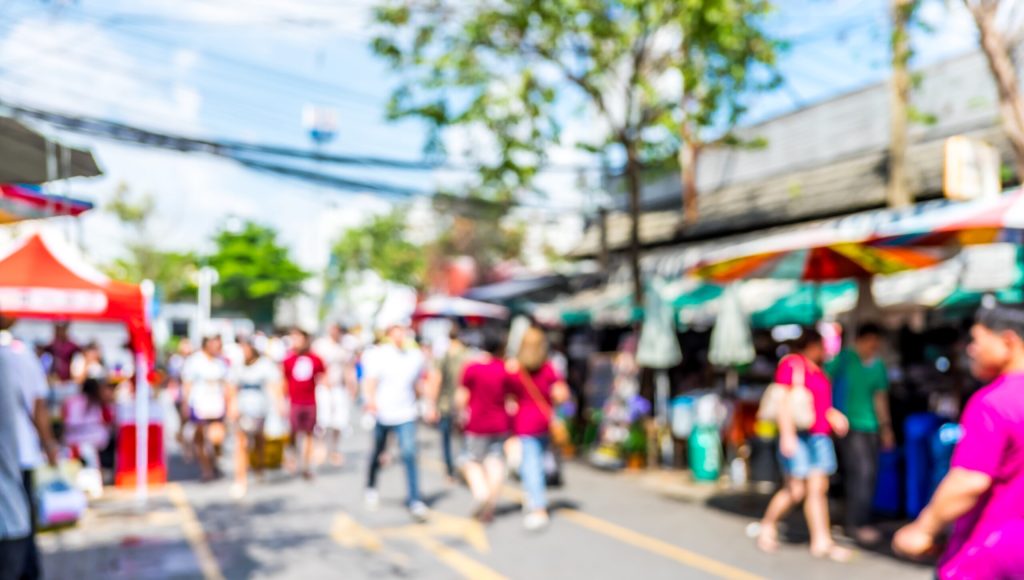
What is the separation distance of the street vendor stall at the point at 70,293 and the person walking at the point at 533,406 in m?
4.30

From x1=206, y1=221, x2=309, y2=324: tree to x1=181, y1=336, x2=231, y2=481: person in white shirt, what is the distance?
27294mm

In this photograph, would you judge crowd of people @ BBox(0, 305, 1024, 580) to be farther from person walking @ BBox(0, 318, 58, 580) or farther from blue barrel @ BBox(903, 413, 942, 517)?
blue barrel @ BBox(903, 413, 942, 517)

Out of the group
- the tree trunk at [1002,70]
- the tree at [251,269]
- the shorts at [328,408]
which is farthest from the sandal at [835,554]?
the tree at [251,269]

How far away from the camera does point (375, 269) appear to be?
45.8m

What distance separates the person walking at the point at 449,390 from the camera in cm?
1066

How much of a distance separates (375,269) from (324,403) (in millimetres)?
34045

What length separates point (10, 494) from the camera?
13.6ft

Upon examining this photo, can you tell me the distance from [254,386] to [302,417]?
72cm

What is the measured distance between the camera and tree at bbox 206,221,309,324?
38.6m

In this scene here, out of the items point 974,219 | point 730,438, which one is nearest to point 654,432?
point 730,438

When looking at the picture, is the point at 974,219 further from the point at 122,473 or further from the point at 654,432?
the point at 122,473

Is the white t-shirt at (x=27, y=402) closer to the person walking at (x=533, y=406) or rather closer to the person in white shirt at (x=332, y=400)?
the person walking at (x=533, y=406)

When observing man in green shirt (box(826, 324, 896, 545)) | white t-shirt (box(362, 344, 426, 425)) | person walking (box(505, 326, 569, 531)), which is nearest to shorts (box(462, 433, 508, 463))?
person walking (box(505, 326, 569, 531))

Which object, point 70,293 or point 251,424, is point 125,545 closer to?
point 70,293
